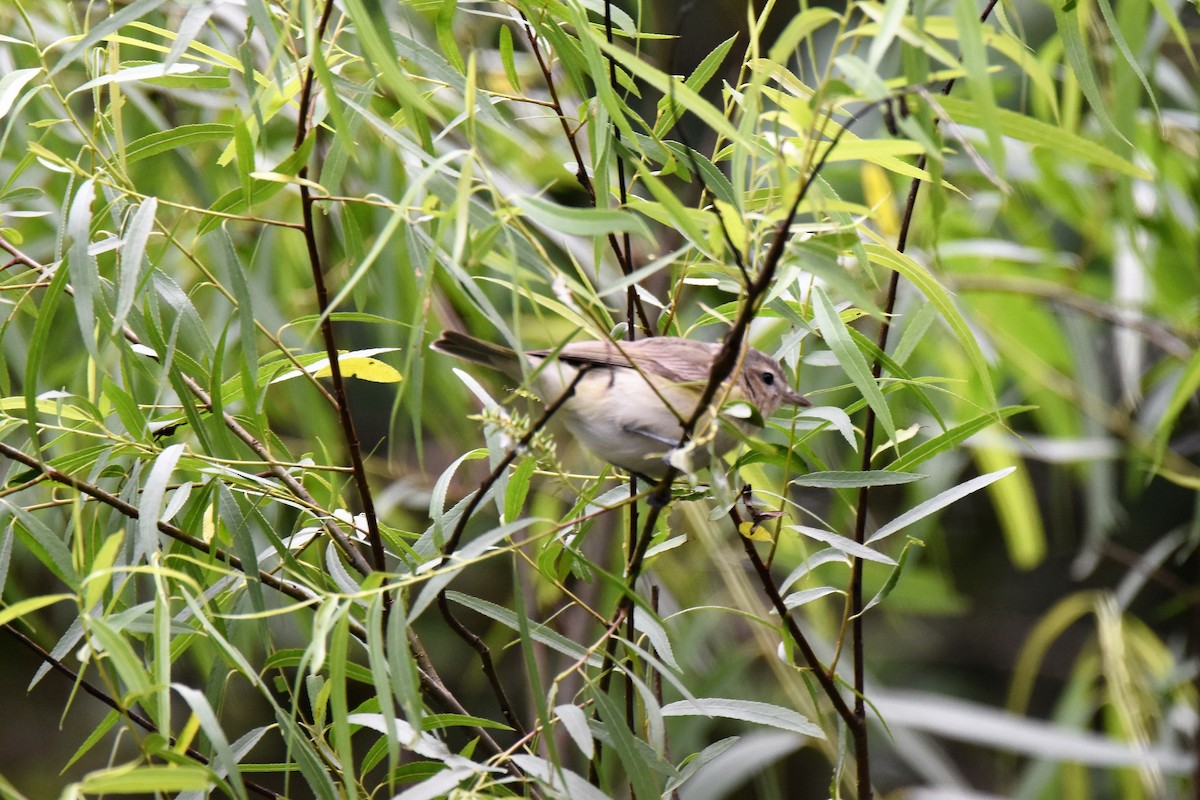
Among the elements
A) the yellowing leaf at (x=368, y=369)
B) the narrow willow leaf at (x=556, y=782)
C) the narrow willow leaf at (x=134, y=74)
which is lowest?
the narrow willow leaf at (x=556, y=782)

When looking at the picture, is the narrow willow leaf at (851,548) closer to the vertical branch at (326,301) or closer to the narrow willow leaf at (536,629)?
the narrow willow leaf at (536,629)

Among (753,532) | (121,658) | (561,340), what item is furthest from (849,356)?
(561,340)

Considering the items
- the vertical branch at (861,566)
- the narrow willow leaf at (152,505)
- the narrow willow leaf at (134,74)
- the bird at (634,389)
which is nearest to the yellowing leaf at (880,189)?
the bird at (634,389)

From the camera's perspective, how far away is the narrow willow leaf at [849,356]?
4.46ft

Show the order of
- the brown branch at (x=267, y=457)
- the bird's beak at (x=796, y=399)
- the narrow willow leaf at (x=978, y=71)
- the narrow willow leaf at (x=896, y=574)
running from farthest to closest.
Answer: the bird's beak at (x=796, y=399), the brown branch at (x=267, y=457), the narrow willow leaf at (x=896, y=574), the narrow willow leaf at (x=978, y=71)

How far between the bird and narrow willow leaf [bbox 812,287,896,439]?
8.5 inches

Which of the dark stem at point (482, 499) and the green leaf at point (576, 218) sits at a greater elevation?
the green leaf at point (576, 218)

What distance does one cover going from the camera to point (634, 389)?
1920 millimetres

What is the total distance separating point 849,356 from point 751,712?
1.45 feet

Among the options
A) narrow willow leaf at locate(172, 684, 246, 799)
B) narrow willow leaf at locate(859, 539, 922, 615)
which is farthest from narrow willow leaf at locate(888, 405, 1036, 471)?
narrow willow leaf at locate(172, 684, 246, 799)

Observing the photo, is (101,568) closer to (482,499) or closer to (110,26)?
(482,499)

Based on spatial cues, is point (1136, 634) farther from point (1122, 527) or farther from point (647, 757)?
point (647, 757)

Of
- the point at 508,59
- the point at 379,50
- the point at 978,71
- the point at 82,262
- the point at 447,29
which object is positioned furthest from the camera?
the point at 508,59

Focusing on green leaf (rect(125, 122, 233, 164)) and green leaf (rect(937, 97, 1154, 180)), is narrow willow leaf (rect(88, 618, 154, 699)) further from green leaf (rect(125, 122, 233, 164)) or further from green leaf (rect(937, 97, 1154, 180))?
green leaf (rect(937, 97, 1154, 180))
